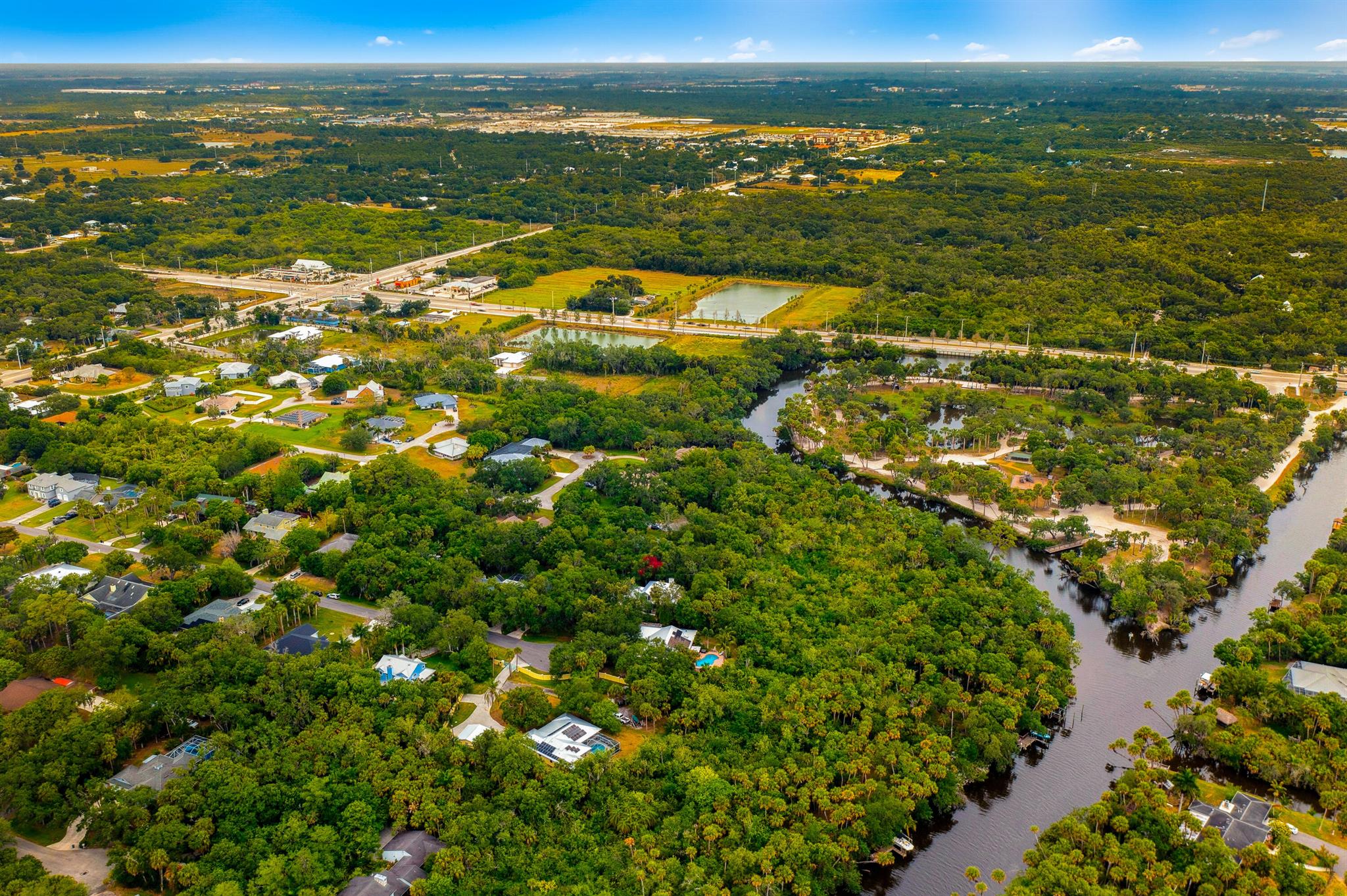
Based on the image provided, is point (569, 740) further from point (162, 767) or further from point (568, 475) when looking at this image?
point (568, 475)

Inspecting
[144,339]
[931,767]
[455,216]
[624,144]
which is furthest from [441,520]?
[624,144]

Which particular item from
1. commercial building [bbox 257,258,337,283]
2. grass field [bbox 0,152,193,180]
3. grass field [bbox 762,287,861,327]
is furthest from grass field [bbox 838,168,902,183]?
grass field [bbox 0,152,193,180]

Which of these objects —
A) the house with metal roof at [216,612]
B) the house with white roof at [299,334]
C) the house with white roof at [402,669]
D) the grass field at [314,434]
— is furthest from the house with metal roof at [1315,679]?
the house with white roof at [299,334]

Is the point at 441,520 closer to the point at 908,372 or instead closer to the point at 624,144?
the point at 908,372

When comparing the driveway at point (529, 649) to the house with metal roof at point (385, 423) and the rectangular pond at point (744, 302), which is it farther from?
the rectangular pond at point (744, 302)

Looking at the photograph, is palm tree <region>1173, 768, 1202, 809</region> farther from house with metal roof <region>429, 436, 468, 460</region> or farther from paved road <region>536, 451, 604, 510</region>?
house with metal roof <region>429, 436, 468, 460</region>

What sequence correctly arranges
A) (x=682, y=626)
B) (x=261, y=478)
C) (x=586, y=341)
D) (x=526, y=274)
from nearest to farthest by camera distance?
1. (x=682, y=626)
2. (x=261, y=478)
3. (x=586, y=341)
4. (x=526, y=274)
